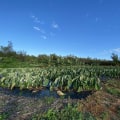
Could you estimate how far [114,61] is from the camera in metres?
27.3

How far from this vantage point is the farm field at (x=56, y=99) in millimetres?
5285

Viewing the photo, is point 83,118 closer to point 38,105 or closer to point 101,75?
point 38,105

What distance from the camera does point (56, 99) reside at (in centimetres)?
664

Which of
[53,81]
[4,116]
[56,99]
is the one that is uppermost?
[53,81]

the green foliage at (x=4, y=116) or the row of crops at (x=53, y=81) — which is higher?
the row of crops at (x=53, y=81)

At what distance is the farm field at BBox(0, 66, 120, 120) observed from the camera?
17.3 feet

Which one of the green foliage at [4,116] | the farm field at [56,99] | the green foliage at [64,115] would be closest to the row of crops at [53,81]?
the farm field at [56,99]

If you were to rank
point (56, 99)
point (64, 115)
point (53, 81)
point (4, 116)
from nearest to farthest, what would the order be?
point (4, 116) → point (64, 115) → point (56, 99) → point (53, 81)

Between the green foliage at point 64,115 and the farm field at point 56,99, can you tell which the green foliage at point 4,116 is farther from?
the green foliage at point 64,115

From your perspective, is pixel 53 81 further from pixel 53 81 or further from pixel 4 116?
pixel 4 116

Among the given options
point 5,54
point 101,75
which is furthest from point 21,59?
point 101,75

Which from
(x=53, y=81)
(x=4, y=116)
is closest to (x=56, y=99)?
(x=4, y=116)

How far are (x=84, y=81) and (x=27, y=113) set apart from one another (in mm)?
3657

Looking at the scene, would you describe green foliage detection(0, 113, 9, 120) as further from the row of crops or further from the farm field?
the row of crops
